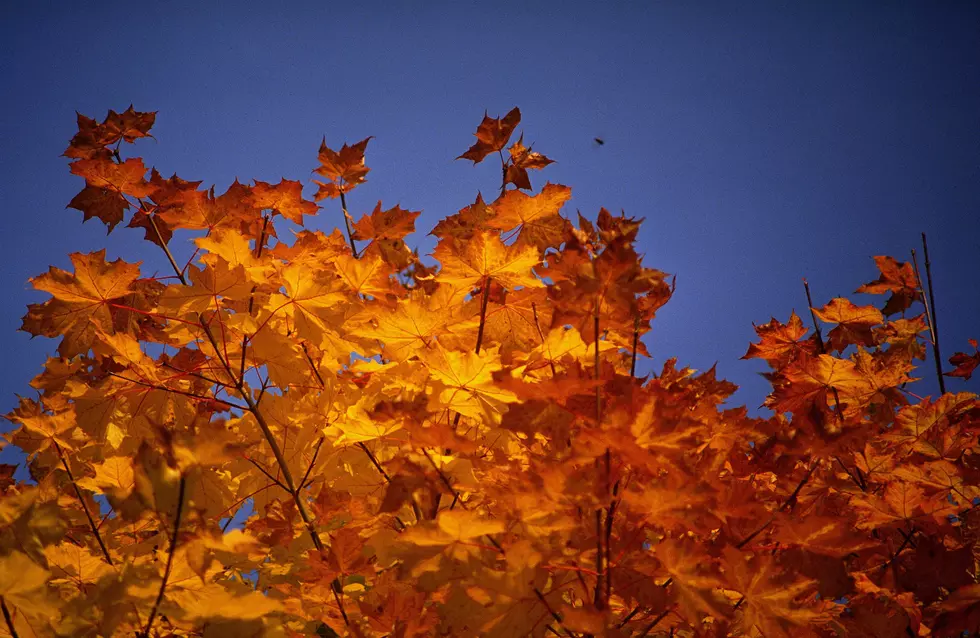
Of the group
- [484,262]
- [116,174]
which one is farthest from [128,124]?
[484,262]

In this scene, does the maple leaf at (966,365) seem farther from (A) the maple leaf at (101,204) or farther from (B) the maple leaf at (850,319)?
A: (A) the maple leaf at (101,204)

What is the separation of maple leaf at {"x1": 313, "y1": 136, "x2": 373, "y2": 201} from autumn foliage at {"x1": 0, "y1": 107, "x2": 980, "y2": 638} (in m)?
0.39

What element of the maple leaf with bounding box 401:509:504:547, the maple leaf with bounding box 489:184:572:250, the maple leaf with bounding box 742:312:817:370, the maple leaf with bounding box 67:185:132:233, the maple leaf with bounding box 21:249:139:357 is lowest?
the maple leaf with bounding box 401:509:504:547

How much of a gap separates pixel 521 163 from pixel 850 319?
180cm

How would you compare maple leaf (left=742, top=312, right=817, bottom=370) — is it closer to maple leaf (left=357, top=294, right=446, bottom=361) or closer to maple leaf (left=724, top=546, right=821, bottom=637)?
maple leaf (left=724, top=546, right=821, bottom=637)

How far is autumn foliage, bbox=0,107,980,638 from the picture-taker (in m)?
1.18

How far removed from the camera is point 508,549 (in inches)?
47.3

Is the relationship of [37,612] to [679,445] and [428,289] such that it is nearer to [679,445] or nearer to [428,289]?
[679,445]

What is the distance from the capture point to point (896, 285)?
319 cm

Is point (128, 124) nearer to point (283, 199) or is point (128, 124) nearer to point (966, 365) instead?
point (283, 199)

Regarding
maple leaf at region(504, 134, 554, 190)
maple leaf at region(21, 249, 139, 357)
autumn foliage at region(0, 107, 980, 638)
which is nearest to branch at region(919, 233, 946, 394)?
autumn foliage at region(0, 107, 980, 638)

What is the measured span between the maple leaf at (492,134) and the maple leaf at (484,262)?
983 millimetres

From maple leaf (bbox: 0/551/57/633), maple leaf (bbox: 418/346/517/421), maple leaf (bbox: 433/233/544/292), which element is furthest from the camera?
maple leaf (bbox: 433/233/544/292)

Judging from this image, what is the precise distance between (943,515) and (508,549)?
4.71 feet
